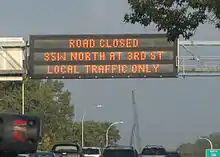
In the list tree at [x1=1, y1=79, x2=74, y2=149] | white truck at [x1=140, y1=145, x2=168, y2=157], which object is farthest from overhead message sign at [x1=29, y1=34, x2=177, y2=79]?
tree at [x1=1, y1=79, x2=74, y2=149]

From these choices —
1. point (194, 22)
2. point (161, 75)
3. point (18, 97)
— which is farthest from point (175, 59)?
point (18, 97)

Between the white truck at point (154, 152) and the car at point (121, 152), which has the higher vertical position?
the car at point (121, 152)

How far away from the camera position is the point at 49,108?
93.1 metres

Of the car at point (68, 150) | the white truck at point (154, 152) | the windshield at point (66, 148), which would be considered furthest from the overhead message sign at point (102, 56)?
the white truck at point (154, 152)

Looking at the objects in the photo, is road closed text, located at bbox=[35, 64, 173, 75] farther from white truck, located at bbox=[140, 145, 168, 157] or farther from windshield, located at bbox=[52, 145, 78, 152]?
white truck, located at bbox=[140, 145, 168, 157]

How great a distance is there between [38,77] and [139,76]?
6084mm

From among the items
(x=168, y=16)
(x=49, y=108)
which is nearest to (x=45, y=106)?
(x=49, y=108)

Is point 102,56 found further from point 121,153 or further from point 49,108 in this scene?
point 49,108

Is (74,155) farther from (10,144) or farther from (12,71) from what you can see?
(10,144)

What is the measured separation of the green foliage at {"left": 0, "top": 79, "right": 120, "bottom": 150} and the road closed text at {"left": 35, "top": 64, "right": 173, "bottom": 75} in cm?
1971

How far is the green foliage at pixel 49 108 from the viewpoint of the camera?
79.9m

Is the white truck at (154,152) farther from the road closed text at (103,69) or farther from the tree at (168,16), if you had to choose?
the tree at (168,16)

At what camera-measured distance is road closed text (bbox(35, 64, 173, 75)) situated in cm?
3888

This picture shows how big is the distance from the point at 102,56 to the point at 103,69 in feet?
2.61
